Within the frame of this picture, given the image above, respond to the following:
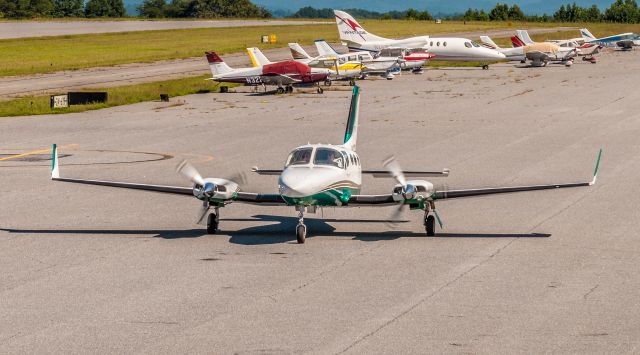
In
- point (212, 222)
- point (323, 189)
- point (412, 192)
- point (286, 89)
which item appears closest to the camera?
point (323, 189)

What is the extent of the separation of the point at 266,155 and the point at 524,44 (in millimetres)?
71403

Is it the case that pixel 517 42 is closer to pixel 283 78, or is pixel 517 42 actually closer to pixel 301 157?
pixel 283 78

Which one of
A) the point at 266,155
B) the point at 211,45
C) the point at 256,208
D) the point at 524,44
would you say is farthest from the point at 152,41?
the point at 256,208

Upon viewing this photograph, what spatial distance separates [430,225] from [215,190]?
17.5 feet

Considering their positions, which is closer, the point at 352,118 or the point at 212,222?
the point at 212,222

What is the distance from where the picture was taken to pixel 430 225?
2620 cm

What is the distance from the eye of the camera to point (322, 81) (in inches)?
3172

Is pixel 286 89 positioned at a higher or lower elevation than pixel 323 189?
lower

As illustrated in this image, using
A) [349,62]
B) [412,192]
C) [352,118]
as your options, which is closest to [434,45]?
[349,62]

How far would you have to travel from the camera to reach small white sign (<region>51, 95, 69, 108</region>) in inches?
2579

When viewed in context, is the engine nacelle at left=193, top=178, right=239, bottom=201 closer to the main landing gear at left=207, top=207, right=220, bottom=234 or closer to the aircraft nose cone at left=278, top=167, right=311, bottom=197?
the main landing gear at left=207, top=207, right=220, bottom=234

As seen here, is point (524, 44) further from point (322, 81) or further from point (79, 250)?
point (79, 250)

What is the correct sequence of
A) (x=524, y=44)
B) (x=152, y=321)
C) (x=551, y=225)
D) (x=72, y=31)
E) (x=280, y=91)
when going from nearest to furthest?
(x=152, y=321), (x=551, y=225), (x=280, y=91), (x=524, y=44), (x=72, y=31)

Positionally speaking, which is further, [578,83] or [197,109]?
[578,83]
